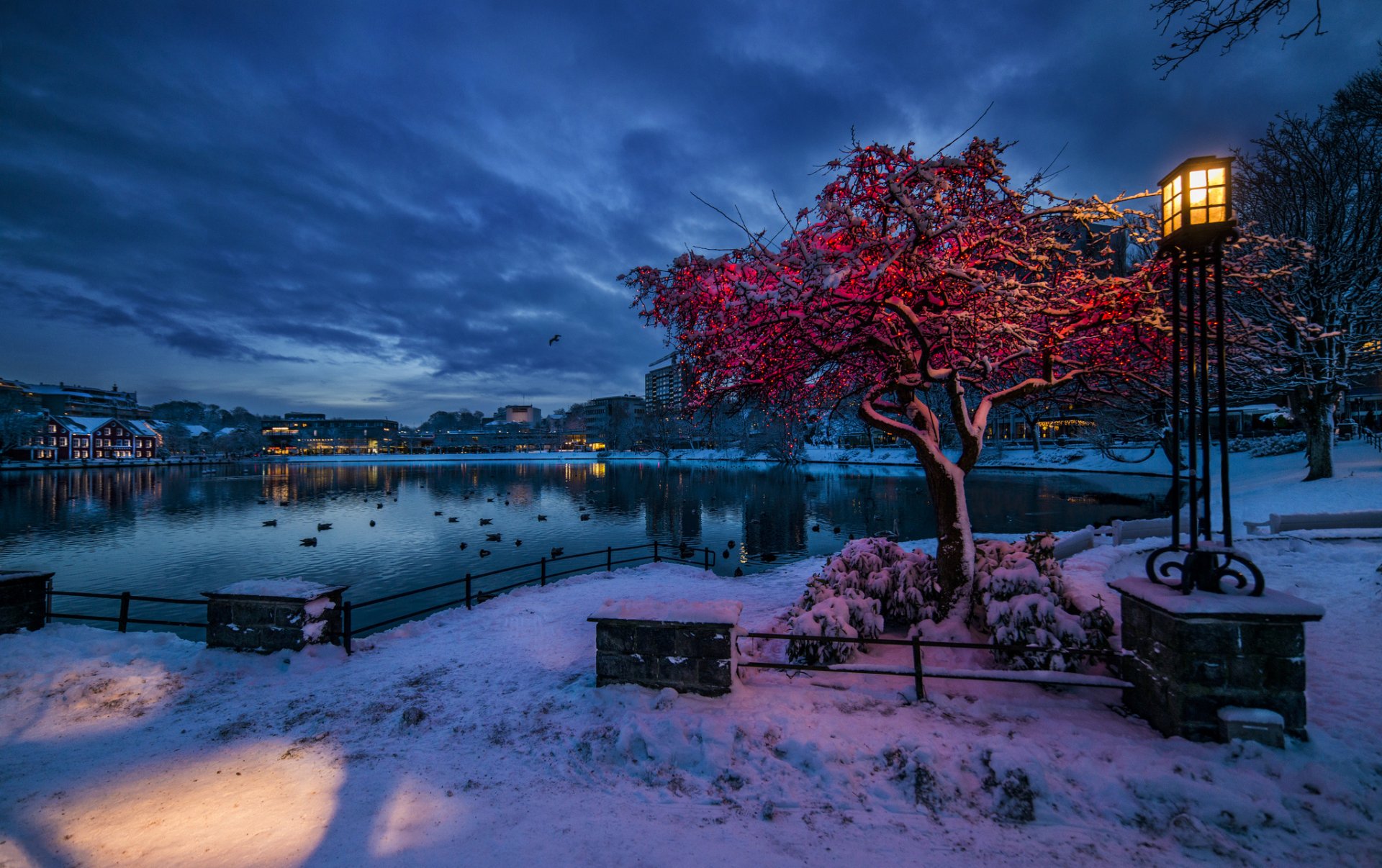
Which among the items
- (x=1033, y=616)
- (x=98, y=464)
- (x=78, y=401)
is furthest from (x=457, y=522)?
(x=78, y=401)

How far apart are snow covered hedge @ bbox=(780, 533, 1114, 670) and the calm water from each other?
11502mm

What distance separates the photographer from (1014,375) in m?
11.1

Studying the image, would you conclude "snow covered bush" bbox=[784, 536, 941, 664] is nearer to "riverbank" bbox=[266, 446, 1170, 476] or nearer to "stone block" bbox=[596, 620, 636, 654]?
"stone block" bbox=[596, 620, 636, 654]

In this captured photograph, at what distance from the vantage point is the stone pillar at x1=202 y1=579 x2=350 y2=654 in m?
7.69

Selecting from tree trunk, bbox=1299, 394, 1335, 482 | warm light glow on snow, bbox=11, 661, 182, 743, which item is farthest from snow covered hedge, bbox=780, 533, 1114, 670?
tree trunk, bbox=1299, 394, 1335, 482

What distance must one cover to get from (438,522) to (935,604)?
1304 inches

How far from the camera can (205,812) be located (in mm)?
4504

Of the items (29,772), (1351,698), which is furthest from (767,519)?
(29,772)

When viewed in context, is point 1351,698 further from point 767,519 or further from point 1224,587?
point 767,519

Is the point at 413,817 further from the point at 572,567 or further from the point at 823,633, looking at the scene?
the point at 572,567

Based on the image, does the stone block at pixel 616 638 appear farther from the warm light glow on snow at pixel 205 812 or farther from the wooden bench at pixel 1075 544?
the wooden bench at pixel 1075 544

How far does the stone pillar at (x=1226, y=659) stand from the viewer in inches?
185

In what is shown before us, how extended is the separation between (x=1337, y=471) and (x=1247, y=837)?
1147 inches

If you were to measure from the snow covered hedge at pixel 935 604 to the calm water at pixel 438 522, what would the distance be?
37.7ft
